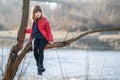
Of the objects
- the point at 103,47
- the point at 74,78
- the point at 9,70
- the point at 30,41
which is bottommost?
the point at 103,47

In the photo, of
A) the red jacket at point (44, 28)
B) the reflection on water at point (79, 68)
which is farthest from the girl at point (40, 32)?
the reflection on water at point (79, 68)

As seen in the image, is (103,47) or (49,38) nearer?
(49,38)

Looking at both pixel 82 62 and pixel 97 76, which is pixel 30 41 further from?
pixel 82 62

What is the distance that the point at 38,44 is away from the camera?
481 centimetres

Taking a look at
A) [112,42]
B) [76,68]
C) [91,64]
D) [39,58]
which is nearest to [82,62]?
[91,64]

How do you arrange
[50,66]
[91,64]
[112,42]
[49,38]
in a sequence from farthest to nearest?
[112,42] < [91,64] < [50,66] < [49,38]

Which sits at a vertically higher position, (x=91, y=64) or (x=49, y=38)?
(x=49, y=38)

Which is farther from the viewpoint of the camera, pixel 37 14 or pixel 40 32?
pixel 40 32

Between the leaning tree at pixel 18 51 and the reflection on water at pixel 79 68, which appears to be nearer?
the leaning tree at pixel 18 51

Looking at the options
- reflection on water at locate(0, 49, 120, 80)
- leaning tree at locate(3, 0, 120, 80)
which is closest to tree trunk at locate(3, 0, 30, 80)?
leaning tree at locate(3, 0, 120, 80)

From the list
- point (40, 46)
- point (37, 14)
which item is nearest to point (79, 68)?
point (40, 46)

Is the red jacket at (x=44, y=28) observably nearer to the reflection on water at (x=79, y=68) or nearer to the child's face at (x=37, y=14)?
the child's face at (x=37, y=14)

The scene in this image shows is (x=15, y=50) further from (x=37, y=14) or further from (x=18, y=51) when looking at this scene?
(x=37, y=14)

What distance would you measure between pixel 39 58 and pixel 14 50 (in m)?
0.33
